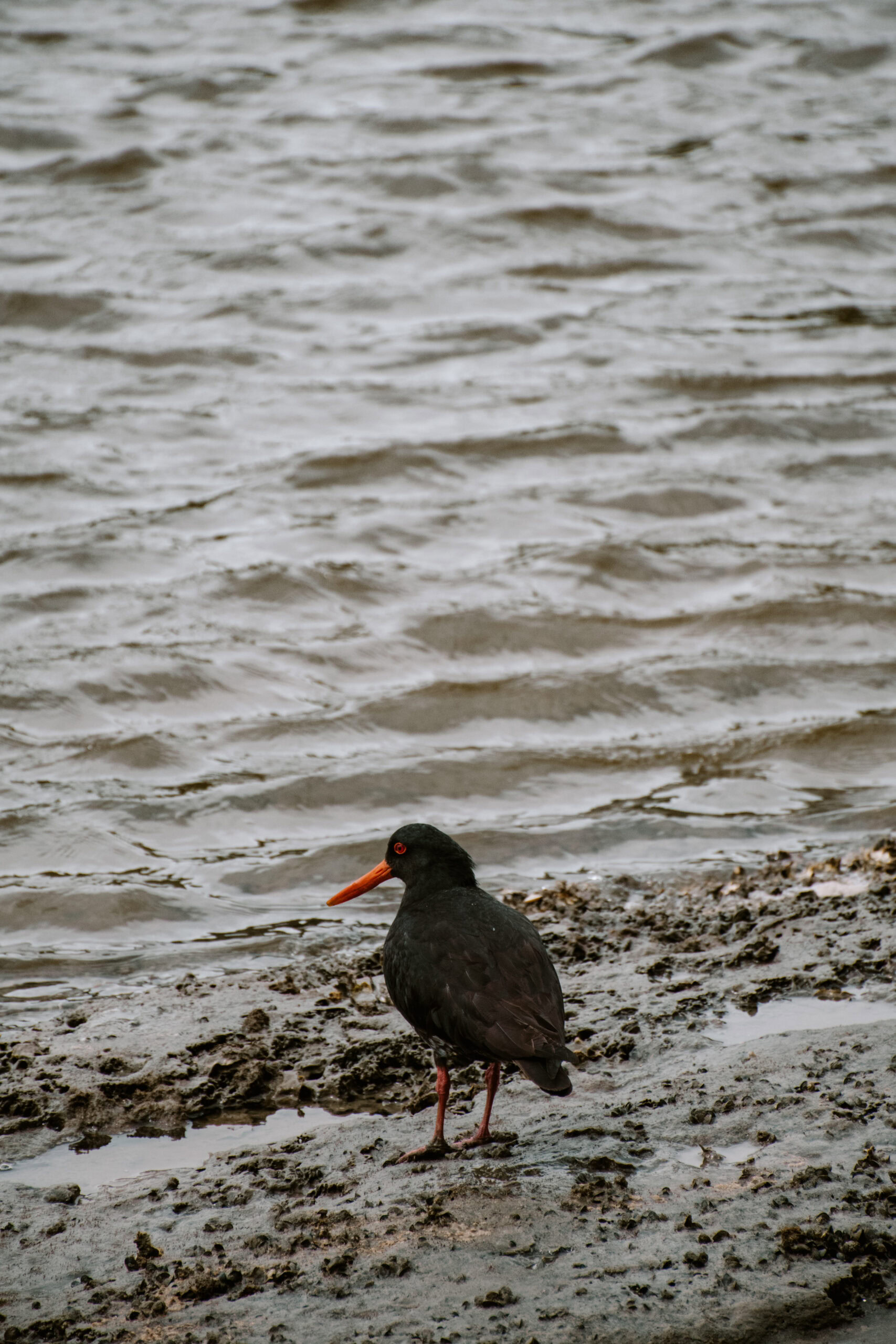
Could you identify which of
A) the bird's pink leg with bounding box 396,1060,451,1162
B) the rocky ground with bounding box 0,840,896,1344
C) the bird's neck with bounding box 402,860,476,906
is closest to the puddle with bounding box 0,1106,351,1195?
the rocky ground with bounding box 0,840,896,1344

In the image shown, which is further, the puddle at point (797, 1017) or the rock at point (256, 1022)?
the rock at point (256, 1022)

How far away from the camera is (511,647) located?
26.6 ft

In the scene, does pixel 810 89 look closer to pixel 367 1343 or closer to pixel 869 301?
pixel 869 301

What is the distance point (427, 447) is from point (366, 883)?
20.8ft

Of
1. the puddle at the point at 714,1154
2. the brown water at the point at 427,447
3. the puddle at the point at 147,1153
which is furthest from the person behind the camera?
the brown water at the point at 427,447

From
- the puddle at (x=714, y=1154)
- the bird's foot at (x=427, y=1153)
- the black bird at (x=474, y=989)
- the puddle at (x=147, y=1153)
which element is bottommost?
the puddle at (x=147, y=1153)

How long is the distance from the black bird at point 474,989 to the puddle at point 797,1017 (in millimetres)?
717

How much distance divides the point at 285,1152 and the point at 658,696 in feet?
14.3

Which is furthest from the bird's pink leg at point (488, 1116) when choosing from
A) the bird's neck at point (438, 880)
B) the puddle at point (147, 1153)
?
the bird's neck at point (438, 880)

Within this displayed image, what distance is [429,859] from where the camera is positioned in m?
4.16

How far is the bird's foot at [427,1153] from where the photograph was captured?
358cm

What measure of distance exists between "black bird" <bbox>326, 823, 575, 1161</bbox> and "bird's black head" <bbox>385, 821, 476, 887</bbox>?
0.02 metres

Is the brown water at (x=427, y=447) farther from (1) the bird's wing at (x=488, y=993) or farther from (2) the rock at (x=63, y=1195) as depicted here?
(1) the bird's wing at (x=488, y=993)

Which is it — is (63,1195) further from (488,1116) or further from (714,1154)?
(714,1154)
